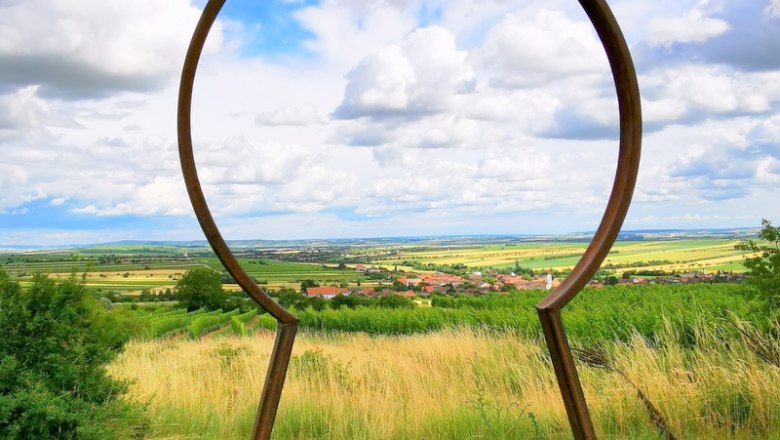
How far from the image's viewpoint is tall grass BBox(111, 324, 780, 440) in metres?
7.05

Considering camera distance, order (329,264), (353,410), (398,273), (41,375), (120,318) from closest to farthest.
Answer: (41,375)
(120,318)
(329,264)
(353,410)
(398,273)

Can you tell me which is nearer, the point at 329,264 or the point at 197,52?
the point at 197,52

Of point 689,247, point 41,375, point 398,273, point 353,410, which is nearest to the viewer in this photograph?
point 41,375

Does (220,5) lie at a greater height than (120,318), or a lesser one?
greater

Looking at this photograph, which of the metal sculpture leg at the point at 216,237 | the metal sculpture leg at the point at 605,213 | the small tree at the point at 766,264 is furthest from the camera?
the small tree at the point at 766,264

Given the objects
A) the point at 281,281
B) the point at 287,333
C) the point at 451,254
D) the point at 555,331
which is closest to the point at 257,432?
the point at 287,333

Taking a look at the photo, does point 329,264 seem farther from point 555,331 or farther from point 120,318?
point 555,331

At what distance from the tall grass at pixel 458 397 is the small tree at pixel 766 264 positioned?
767mm

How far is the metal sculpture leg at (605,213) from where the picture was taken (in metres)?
4.48

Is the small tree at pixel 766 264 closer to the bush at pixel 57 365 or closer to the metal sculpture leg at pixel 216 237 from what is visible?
the metal sculpture leg at pixel 216 237

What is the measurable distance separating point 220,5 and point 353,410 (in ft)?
16.0

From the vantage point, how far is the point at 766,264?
8312 mm

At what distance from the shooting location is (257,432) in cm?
439

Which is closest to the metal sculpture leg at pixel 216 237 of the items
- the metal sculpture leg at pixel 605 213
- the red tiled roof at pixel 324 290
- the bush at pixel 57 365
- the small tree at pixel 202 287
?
the metal sculpture leg at pixel 605 213
